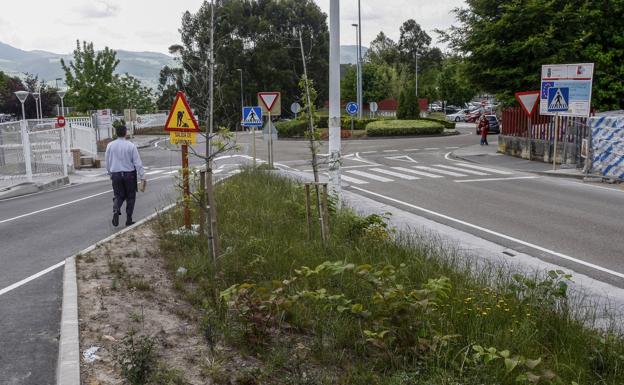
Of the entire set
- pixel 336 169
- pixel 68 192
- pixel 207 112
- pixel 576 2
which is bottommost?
pixel 68 192

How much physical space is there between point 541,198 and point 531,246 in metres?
5.34

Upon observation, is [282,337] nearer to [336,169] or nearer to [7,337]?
[7,337]

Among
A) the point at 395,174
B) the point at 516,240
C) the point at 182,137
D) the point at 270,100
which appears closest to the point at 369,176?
the point at 395,174

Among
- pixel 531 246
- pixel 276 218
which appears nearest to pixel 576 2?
A: pixel 531 246

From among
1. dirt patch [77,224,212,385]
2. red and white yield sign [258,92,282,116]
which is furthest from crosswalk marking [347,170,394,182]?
dirt patch [77,224,212,385]

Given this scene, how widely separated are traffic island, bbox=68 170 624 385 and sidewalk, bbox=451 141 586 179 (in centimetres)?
1360

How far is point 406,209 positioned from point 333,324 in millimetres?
8950

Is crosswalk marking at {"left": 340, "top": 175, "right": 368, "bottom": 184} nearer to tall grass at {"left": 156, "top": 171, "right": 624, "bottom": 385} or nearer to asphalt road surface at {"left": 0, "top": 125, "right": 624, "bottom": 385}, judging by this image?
asphalt road surface at {"left": 0, "top": 125, "right": 624, "bottom": 385}

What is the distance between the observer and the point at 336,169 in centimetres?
1048

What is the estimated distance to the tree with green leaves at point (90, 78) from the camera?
4947 cm

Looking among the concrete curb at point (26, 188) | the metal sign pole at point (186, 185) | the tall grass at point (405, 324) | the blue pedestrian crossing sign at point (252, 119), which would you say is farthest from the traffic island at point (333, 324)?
the blue pedestrian crossing sign at point (252, 119)

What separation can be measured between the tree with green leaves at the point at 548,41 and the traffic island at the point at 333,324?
880 inches

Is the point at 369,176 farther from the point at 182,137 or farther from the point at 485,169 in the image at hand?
the point at 182,137

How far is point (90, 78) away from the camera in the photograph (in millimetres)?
49688
